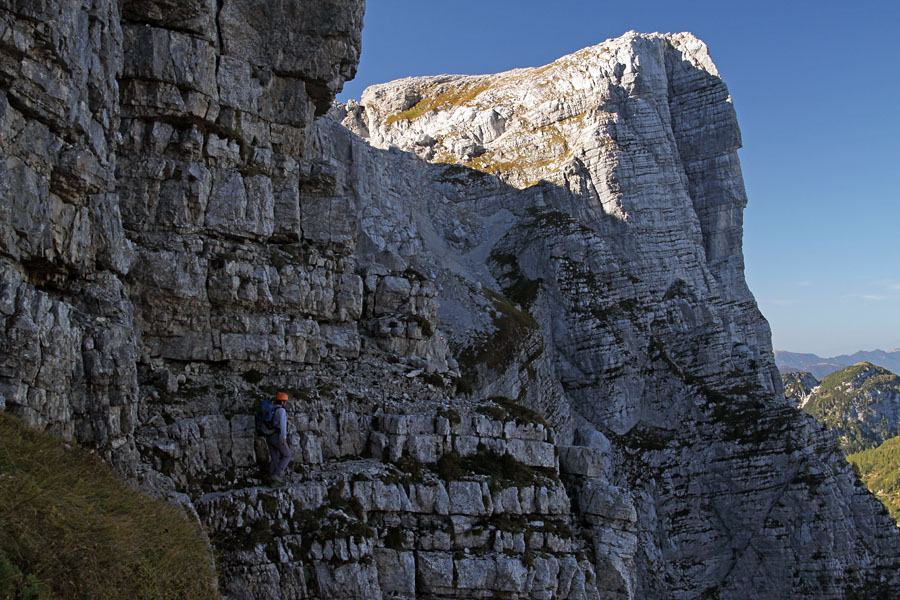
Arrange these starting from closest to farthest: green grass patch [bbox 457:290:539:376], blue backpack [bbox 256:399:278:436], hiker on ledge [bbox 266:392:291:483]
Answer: hiker on ledge [bbox 266:392:291:483]
blue backpack [bbox 256:399:278:436]
green grass patch [bbox 457:290:539:376]

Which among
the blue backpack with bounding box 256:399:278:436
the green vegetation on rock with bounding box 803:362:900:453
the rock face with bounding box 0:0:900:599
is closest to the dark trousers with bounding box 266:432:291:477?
the blue backpack with bounding box 256:399:278:436

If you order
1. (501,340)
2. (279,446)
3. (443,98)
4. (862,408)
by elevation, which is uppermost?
(443,98)

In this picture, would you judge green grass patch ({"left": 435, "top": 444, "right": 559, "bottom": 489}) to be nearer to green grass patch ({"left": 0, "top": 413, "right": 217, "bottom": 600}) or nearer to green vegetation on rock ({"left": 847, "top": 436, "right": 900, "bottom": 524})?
green grass patch ({"left": 0, "top": 413, "right": 217, "bottom": 600})

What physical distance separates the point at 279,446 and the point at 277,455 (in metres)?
0.32

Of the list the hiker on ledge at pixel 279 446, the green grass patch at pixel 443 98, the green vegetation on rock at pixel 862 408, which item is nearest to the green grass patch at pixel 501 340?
the hiker on ledge at pixel 279 446

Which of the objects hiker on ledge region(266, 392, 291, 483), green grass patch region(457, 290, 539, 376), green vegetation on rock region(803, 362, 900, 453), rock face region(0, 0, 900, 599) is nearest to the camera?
rock face region(0, 0, 900, 599)

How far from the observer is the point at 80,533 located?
11.3 metres

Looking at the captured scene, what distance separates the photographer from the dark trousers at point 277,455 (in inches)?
880

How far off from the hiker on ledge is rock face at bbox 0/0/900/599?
1.95 feet

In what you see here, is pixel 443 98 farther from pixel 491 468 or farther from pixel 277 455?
pixel 277 455

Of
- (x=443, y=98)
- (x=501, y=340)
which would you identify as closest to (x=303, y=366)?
(x=501, y=340)

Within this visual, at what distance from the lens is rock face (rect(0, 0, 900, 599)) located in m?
18.0

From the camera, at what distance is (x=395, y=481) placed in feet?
78.3

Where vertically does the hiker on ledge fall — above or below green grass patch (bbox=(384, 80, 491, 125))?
below
